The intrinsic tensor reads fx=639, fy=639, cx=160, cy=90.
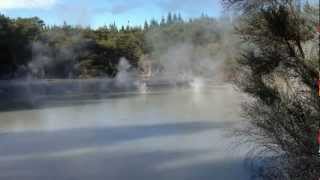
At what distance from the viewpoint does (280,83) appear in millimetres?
7359

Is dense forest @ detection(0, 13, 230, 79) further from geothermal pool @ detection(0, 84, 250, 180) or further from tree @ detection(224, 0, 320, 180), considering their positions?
tree @ detection(224, 0, 320, 180)

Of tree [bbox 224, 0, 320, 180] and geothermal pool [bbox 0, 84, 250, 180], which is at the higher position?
tree [bbox 224, 0, 320, 180]

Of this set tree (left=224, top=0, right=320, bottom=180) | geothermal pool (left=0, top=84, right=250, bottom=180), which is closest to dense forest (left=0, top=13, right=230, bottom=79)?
geothermal pool (left=0, top=84, right=250, bottom=180)

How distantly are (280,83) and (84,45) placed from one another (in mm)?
55778

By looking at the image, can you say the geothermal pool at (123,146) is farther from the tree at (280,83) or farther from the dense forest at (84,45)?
the dense forest at (84,45)

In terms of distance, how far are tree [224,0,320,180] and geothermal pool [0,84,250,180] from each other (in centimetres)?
256

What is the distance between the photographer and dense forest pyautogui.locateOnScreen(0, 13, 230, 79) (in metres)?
54.0

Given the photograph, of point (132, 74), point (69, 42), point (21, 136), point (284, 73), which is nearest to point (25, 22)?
point (69, 42)

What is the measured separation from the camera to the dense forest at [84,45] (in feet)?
177

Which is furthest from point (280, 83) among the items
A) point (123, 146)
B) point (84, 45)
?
point (84, 45)

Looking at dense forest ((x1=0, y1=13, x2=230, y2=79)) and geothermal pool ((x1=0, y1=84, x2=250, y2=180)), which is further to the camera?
dense forest ((x1=0, y1=13, x2=230, y2=79))

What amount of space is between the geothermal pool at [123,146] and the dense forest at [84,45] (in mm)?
30834

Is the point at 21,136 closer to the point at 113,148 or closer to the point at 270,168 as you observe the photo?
the point at 113,148

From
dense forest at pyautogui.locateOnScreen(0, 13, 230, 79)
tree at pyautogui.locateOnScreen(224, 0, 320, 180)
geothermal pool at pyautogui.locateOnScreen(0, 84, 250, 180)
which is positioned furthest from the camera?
dense forest at pyautogui.locateOnScreen(0, 13, 230, 79)
